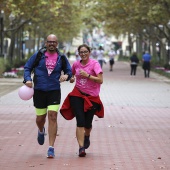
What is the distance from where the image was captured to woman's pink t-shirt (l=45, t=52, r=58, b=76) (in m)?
11.1

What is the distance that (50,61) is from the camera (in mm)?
11141

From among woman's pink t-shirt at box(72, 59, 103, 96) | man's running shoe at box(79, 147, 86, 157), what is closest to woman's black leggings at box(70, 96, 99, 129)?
woman's pink t-shirt at box(72, 59, 103, 96)

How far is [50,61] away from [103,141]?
2671mm

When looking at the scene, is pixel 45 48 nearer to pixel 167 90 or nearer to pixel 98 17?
pixel 167 90

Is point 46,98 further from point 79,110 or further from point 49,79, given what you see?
point 79,110

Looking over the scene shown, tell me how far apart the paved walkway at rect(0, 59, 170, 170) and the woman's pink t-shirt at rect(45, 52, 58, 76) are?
1.33 m

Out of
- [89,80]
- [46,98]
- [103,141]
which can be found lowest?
[103,141]

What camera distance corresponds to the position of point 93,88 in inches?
443

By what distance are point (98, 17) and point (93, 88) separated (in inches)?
1684

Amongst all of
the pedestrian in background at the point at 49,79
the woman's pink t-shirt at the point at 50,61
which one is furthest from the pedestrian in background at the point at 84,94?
the woman's pink t-shirt at the point at 50,61

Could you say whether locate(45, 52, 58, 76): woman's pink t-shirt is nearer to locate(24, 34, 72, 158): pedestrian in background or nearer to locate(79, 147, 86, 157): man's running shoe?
locate(24, 34, 72, 158): pedestrian in background

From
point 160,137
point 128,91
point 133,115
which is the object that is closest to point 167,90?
point 128,91

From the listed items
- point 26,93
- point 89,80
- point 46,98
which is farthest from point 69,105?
point 26,93

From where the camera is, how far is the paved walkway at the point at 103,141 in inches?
415
